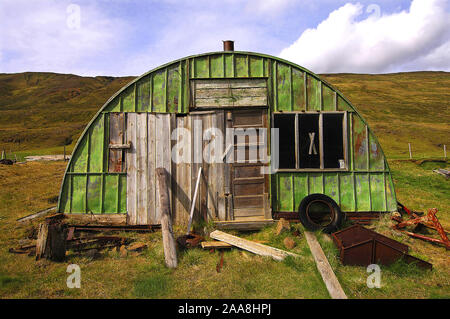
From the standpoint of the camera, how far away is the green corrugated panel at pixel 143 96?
24.3 feet

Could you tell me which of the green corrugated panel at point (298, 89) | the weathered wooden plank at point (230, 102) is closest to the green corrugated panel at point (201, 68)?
the weathered wooden plank at point (230, 102)

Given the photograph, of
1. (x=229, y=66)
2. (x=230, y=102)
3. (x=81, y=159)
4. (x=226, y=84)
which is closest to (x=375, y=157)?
(x=230, y=102)

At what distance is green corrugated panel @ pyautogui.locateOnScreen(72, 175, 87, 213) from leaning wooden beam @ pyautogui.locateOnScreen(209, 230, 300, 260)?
3859mm

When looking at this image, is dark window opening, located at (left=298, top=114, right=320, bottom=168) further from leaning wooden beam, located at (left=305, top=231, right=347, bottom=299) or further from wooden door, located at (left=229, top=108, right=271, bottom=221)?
leaning wooden beam, located at (left=305, top=231, right=347, bottom=299)

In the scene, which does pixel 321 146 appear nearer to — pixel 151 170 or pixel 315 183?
pixel 315 183

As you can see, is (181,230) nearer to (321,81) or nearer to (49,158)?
(321,81)

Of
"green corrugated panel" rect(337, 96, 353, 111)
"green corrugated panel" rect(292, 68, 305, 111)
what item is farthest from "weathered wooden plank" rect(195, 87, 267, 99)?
"green corrugated panel" rect(337, 96, 353, 111)

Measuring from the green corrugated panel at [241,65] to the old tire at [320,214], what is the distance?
13.2 feet

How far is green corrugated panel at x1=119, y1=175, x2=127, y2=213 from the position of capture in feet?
23.8

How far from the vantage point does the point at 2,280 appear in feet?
15.2

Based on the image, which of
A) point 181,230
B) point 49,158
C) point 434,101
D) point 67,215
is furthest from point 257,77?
point 434,101

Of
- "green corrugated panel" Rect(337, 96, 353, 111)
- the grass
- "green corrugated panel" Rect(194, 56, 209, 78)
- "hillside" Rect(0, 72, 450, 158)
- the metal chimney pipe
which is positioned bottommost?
the grass

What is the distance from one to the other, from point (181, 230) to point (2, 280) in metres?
3.74

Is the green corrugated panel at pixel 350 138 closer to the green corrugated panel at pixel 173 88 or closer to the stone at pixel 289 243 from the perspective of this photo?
the stone at pixel 289 243
